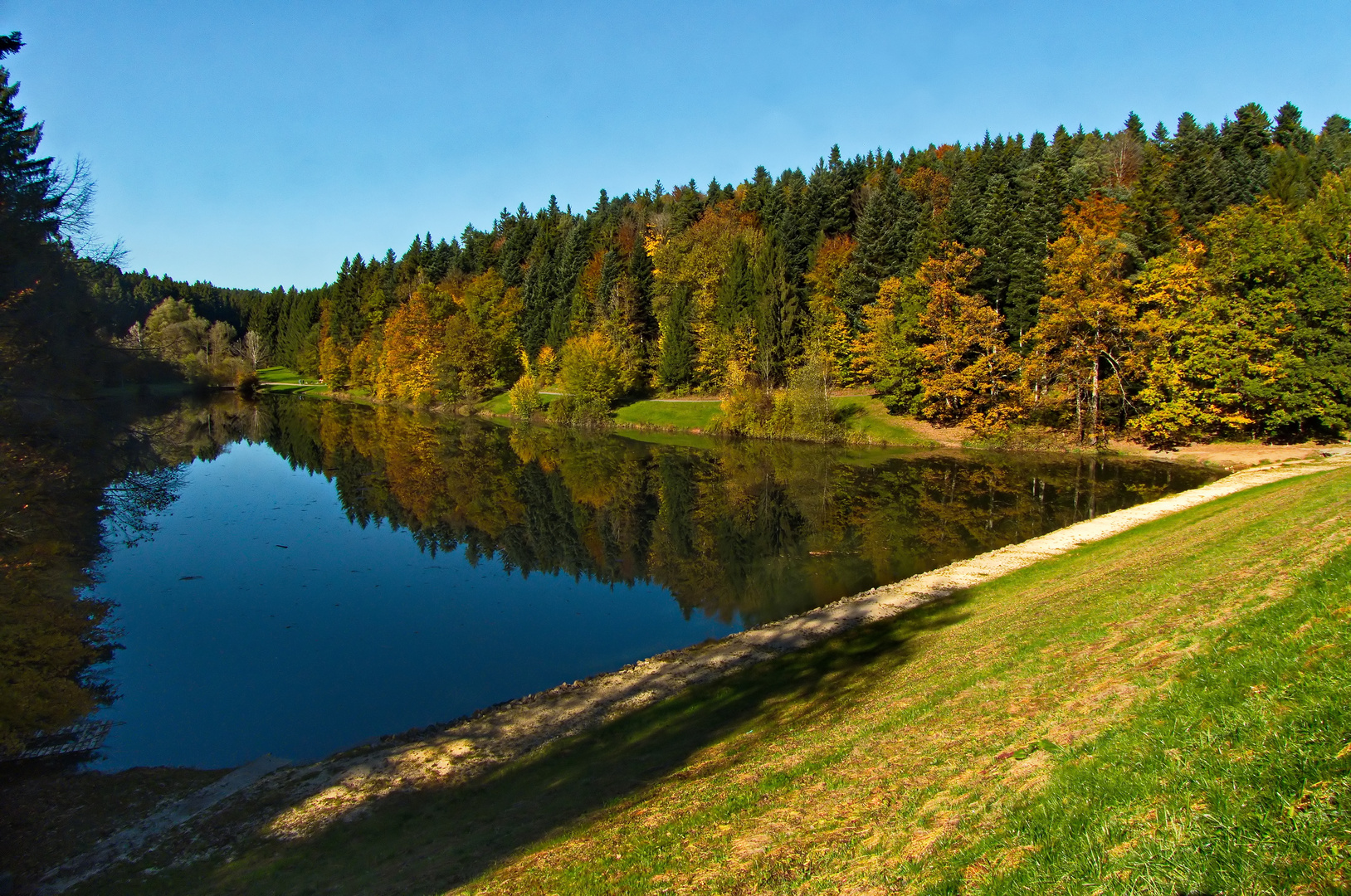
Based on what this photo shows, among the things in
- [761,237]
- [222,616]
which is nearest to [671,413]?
[761,237]

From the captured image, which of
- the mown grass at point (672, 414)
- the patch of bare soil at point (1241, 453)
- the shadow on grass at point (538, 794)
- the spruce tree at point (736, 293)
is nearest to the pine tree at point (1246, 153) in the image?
the patch of bare soil at point (1241, 453)

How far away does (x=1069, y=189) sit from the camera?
58781 millimetres

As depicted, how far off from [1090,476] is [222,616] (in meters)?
42.5

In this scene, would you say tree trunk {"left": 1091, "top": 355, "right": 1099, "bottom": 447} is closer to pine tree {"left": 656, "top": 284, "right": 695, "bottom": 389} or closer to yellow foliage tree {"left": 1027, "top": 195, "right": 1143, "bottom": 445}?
yellow foliage tree {"left": 1027, "top": 195, "right": 1143, "bottom": 445}

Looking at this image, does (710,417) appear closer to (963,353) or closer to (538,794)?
(963,353)

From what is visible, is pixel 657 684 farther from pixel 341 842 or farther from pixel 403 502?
pixel 403 502

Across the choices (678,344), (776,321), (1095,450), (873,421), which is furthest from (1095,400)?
(678,344)

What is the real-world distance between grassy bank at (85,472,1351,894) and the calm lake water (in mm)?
5476

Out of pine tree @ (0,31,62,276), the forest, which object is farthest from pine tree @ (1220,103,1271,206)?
pine tree @ (0,31,62,276)

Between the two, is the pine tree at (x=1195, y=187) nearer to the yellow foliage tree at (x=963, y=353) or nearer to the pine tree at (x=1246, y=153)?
the pine tree at (x=1246, y=153)

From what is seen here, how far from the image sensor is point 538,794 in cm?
1120

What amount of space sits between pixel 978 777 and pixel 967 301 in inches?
2134

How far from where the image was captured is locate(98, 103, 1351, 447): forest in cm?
4294

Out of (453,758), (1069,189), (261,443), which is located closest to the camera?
(453,758)
